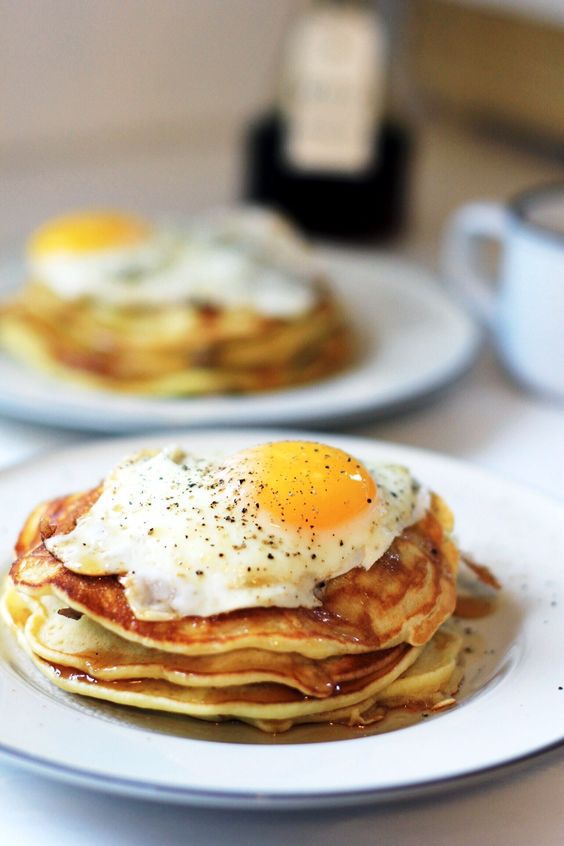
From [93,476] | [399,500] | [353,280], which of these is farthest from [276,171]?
[399,500]

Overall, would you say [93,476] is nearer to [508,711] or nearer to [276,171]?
[508,711]

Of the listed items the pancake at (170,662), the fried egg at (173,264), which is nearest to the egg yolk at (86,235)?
the fried egg at (173,264)

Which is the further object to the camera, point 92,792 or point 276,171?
point 276,171

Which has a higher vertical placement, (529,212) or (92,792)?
(529,212)

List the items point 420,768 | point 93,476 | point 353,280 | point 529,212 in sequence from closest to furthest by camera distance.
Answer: point 420,768 < point 93,476 < point 529,212 < point 353,280

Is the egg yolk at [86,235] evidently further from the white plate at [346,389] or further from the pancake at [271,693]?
the pancake at [271,693]

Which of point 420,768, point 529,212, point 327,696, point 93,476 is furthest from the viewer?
point 529,212
